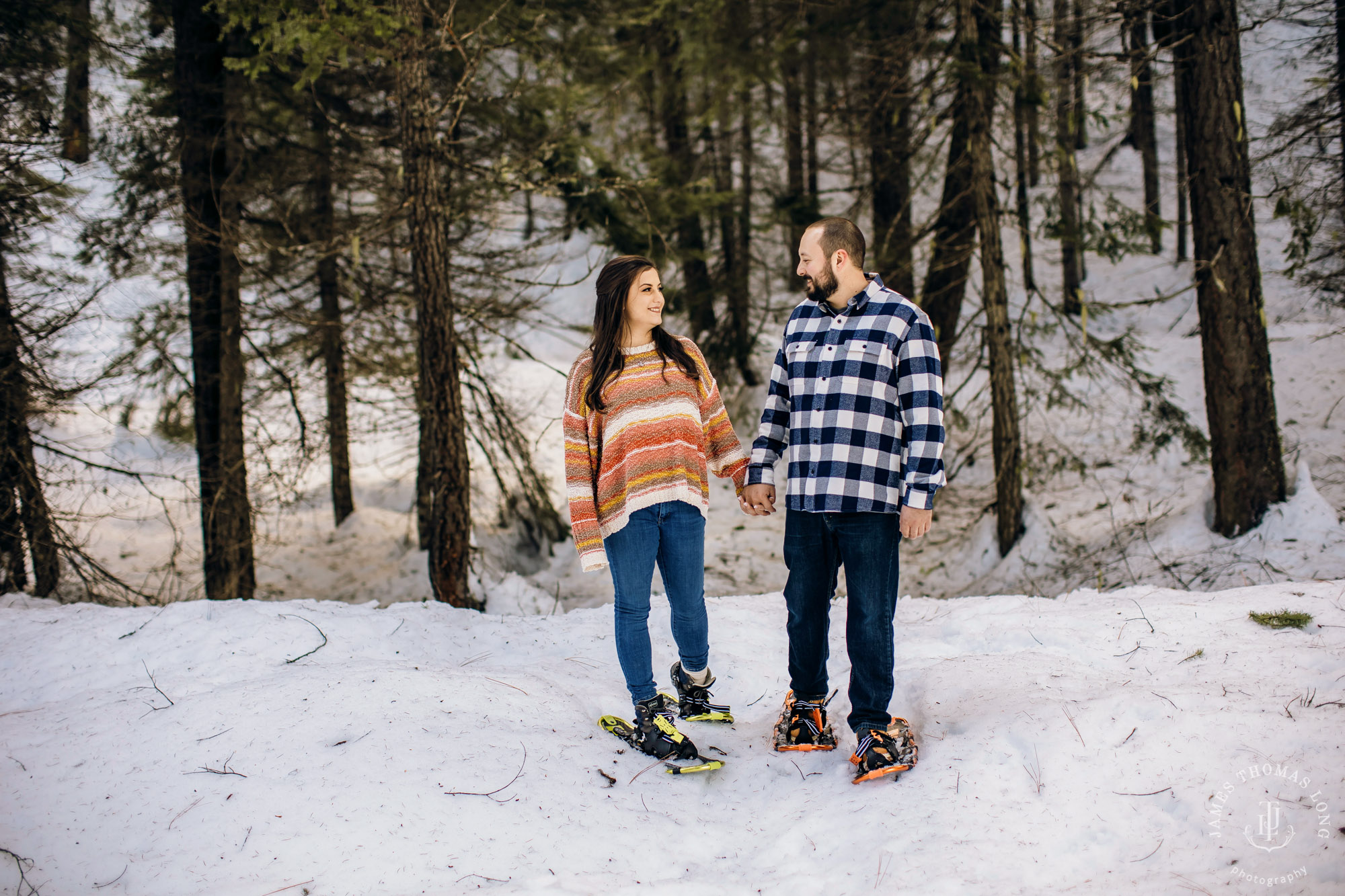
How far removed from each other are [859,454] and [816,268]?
0.80 meters

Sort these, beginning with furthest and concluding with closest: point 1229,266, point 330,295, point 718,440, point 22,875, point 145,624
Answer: point 330,295 → point 1229,266 → point 145,624 → point 718,440 → point 22,875

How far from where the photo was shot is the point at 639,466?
3.45m

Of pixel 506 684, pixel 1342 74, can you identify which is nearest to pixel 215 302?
pixel 506 684

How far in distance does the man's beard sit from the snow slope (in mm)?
1917

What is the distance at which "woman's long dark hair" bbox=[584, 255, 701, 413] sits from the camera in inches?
136

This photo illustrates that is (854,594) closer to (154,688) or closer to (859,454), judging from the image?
(859,454)

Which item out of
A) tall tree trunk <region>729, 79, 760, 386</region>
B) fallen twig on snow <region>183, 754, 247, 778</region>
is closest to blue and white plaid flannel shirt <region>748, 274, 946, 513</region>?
fallen twig on snow <region>183, 754, 247, 778</region>

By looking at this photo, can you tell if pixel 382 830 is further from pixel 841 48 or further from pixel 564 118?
pixel 841 48

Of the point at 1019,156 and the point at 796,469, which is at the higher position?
the point at 1019,156

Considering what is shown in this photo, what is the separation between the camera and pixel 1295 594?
14.3 feet

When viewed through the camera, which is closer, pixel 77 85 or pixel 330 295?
pixel 77 85

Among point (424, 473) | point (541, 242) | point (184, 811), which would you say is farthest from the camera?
point (424, 473)

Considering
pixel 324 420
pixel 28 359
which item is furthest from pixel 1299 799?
pixel 28 359
